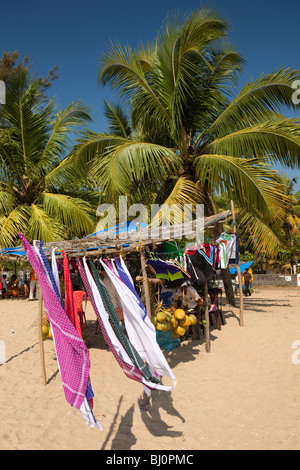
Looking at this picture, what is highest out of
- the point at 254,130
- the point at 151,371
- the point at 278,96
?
the point at 278,96

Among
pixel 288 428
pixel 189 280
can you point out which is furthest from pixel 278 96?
pixel 288 428

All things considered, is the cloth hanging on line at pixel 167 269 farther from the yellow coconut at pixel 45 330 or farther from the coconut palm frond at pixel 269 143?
the coconut palm frond at pixel 269 143

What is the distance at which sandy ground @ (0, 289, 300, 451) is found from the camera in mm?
3955

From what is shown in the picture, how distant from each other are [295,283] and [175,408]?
65.0 feet

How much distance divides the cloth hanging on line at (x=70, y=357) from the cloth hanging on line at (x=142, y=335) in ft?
2.46

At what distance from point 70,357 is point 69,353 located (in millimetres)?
42

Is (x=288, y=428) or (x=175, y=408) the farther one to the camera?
(x=175, y=408)

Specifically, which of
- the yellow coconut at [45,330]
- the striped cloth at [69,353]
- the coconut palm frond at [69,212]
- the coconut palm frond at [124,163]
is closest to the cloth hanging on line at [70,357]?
the striped cloth at [69,353]

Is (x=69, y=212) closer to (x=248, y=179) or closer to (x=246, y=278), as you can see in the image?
(x=248, y=179)

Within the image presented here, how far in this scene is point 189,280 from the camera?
6.33 metres

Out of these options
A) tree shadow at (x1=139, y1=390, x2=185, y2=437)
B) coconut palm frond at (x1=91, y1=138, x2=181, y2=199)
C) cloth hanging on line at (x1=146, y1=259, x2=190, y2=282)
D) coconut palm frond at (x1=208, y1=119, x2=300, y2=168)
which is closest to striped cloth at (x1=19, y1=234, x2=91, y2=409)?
tree shadow at (x1=139, y1=390, x2=185, y2=437)

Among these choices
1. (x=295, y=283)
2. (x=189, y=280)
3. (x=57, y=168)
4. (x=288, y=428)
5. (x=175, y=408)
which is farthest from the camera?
(x=295, y=283)

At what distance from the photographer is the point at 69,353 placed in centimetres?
328
